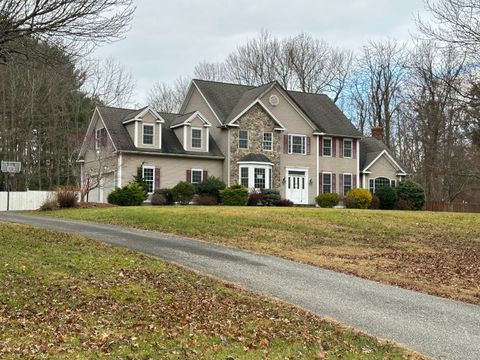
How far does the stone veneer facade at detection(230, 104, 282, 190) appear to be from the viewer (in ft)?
112

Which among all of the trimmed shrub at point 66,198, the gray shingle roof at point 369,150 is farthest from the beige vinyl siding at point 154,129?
the gray shingle roof at point 369,150

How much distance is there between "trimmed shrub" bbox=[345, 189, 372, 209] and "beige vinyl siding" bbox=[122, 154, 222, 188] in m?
8.08

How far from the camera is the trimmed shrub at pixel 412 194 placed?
3559 cm

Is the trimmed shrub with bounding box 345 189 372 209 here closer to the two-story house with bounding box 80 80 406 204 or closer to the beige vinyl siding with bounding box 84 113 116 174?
the two-story house with bounding box 80 80 406 204

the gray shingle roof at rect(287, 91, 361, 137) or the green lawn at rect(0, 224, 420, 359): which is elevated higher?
the gray shingle roof at rect(287, 91, 361, 137)

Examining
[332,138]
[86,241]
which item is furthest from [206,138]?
[86,241]

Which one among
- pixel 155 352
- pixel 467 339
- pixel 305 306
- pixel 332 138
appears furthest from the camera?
pixel 332 138

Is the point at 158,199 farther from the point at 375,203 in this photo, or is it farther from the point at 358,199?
the point at 375,203

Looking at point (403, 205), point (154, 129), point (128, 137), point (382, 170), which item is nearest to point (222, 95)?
point (154, 129)

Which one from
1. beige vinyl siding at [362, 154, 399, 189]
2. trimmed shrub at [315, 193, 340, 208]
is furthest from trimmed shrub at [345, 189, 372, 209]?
beige vinyl siding at [362, 154, 399, 189]

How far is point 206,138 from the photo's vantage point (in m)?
34.2

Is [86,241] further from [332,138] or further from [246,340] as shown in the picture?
[332,138]

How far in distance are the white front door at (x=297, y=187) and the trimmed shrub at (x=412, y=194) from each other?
5.93 meters

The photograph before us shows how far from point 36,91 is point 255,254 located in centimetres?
3076
